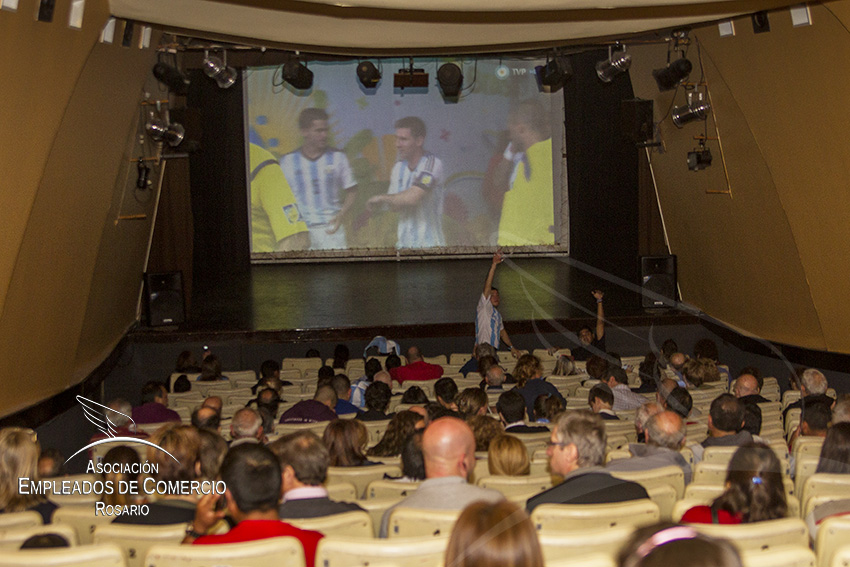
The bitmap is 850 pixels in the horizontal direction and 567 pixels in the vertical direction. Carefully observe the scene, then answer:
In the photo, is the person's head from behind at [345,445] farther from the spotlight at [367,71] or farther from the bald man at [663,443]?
the spotlight at [367,71]

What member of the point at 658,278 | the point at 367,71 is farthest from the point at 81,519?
the point at 658,278

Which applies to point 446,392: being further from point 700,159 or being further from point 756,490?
point 700,159

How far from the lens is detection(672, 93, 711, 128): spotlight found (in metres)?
9.38

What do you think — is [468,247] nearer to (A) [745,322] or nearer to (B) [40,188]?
(A) [745,322]

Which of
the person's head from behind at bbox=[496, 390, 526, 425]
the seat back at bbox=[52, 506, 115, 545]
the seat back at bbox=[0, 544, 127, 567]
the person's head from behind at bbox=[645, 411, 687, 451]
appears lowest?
the seat back at bbox=[0, 544, 127, 567]

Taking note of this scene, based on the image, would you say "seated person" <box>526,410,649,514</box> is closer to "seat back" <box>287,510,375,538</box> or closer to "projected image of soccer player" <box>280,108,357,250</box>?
"seat back" <box>287,510,375,538</box>

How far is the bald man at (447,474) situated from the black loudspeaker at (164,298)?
897 centimetres

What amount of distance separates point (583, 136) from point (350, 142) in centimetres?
469

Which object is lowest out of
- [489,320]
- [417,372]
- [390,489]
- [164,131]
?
[390,489]

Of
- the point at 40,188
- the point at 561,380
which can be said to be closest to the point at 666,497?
the point at 561,380

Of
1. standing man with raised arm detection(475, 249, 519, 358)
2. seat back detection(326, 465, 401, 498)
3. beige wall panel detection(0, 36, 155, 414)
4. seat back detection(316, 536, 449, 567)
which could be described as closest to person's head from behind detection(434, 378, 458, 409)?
seat back detection(326, 465, 401, 498)

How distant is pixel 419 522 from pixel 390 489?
776 millimetres

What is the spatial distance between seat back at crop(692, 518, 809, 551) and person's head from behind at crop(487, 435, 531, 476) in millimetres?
1230

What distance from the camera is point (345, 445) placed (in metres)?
4.13
